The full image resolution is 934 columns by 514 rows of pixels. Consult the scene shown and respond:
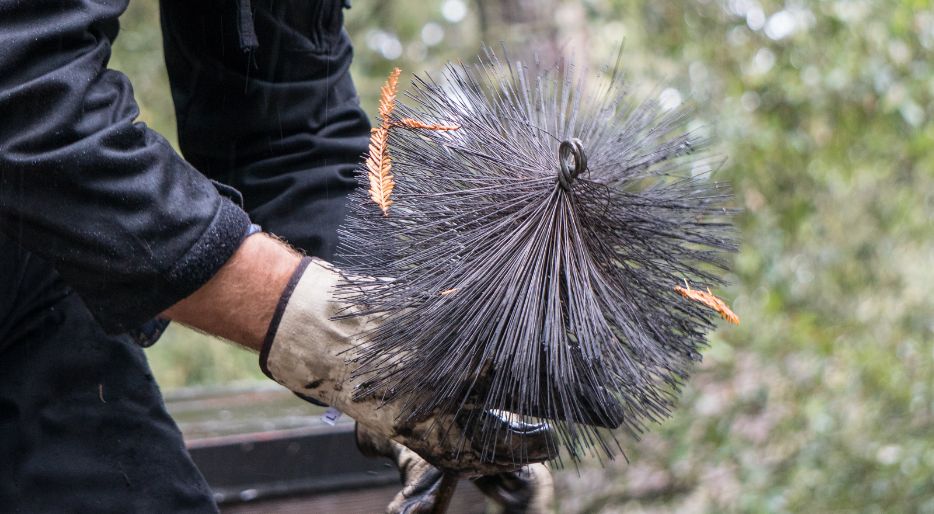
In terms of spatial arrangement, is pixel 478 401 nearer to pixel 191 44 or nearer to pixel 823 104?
pixel 191 44

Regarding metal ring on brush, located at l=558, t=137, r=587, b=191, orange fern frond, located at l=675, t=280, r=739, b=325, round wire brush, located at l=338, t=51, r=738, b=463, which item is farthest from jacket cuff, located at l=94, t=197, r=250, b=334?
orange fern frond, located at l=675, t=280, r=739, b=325

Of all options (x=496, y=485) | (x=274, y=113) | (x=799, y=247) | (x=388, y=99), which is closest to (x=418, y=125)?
(x=388, y=99)

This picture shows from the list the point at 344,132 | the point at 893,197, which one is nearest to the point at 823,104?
the point at 893,197

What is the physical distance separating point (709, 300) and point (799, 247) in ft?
10.5

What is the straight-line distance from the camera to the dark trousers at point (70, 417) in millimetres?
1367

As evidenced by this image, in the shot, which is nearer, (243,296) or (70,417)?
(243,296)

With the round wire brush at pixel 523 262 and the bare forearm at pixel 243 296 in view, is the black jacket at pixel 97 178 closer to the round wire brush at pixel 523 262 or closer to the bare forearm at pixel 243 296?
the bare forearm at pixel 243 296

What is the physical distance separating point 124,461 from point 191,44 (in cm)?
65

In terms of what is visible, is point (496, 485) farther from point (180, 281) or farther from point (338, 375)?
point (180, 281)

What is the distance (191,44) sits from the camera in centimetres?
147

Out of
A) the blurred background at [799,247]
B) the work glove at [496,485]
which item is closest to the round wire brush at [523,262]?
the work glove at [496,485]

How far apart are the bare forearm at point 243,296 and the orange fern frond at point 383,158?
0.14 m

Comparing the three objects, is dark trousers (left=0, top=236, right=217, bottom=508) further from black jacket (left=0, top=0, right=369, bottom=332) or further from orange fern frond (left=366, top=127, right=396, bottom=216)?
orange fern frond (left=366, top=127, right=396, bottom=216)

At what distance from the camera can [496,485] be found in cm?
148
